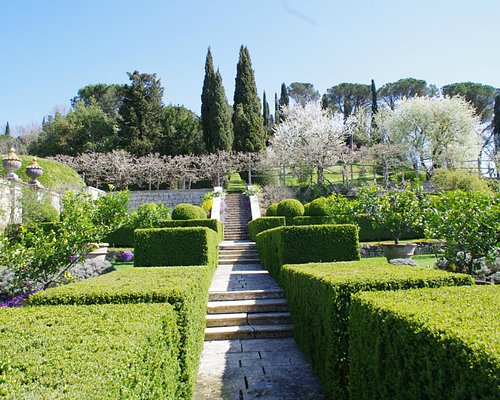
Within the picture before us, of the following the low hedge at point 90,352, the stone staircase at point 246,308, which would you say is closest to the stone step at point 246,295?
the stone staircase at point 246,308

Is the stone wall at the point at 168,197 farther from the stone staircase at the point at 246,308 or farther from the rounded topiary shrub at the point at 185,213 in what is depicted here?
the stone staircase at the point at 246,308

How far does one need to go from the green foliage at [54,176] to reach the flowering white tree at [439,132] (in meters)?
23.7

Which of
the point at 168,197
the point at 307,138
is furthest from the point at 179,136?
the point at 307,138

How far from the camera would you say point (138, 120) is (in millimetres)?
30734

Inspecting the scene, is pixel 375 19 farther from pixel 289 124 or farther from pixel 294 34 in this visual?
pixel 289 124

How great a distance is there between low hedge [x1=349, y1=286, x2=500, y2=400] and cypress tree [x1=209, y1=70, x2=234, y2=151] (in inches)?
1114

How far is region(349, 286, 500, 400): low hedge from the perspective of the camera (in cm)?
163

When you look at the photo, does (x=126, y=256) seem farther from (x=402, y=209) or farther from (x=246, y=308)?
(x=402, y=209)

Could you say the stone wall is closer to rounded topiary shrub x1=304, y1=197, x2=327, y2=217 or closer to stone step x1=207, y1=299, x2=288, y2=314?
rounded topiary shrub x1=304, y1=197, x2=327, y2=217

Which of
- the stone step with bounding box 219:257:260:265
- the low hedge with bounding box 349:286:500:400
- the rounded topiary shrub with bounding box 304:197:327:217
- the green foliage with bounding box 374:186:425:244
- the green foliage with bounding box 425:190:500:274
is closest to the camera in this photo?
the low hedge with bounding box 349:286:500:400

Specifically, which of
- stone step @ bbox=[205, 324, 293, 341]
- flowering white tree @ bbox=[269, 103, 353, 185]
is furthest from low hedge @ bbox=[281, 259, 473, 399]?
flowering white tree @ bbox=[269, 103, 353, 185]

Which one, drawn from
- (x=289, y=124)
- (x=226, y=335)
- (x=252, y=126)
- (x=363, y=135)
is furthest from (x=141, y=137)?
(x=226, y=335)

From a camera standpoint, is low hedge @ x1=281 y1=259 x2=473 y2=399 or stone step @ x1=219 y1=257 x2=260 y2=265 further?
stone step @ x1=219 y1=257 x2=260 y2=265

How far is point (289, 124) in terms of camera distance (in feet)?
109
